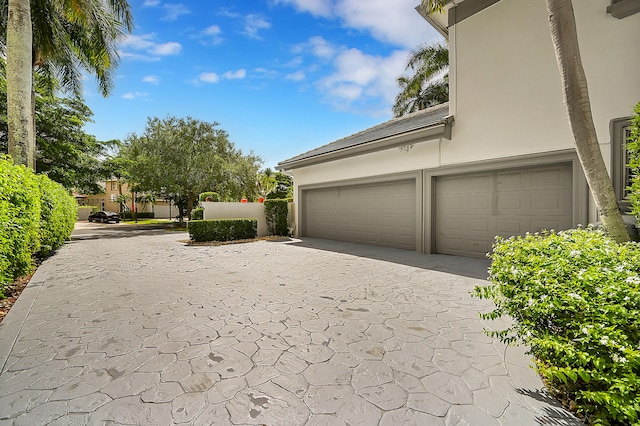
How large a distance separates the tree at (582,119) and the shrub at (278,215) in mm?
11063

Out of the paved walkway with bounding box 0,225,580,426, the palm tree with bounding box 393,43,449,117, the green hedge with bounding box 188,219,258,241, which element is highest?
the palm tree with bounding box 393,43,449,117

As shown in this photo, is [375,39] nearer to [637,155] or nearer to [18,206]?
[637,155]

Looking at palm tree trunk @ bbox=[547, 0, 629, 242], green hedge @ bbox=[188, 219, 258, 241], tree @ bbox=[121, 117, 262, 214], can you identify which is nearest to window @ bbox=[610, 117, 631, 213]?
palm tree trunk @ bbox=[547, 0, 629, 242]

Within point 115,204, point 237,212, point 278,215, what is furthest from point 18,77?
point 115,204

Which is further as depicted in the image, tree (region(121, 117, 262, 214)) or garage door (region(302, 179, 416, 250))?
tree (region(121, 117, 262, 214))

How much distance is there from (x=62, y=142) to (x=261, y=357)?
21367 millimetres

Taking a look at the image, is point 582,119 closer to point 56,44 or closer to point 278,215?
point 278,215

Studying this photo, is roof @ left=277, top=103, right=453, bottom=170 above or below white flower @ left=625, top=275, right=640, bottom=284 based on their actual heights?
above

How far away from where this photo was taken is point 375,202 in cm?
1016

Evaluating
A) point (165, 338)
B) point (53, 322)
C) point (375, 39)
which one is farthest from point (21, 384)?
point (375, 39)

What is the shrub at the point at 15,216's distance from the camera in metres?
3.72

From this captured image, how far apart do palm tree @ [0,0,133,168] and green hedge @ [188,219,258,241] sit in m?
5.33

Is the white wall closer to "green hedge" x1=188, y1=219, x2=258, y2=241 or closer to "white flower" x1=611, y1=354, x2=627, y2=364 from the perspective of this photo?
"green hedge" x1=188, y1=219, x2=258, y2=241

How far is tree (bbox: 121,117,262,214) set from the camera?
62.5 feet
